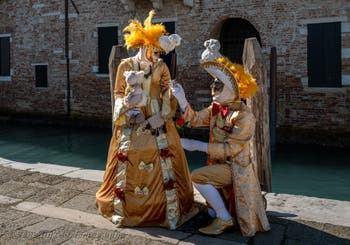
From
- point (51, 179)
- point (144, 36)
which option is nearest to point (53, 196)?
point (51, 179)

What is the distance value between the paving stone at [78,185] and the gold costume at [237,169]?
1.65 metres

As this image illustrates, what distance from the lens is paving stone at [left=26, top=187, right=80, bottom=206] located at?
4133 millimetres

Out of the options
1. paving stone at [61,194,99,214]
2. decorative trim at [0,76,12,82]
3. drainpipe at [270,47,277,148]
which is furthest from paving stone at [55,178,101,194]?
decorative trim at [0,76,12,82]

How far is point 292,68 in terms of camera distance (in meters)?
9.89

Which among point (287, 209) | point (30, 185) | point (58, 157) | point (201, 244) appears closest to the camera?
point (201, 244)

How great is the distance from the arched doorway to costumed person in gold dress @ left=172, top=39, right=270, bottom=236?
8381 mm

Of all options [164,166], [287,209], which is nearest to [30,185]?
[164,166]

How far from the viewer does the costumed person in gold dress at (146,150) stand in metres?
3.46

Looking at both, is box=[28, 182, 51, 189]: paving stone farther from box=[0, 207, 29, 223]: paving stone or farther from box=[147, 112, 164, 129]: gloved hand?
box=[147, 112, 164, 129]: gloved hand

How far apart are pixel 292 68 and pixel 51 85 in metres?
7.97

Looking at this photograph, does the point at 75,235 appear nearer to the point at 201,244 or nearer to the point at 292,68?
the point at 201,244

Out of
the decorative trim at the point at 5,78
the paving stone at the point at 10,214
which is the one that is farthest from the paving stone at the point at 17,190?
the decorative trim at the point at 5,78

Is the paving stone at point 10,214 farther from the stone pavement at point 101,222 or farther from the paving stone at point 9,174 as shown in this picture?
the paving stone at point 9,174

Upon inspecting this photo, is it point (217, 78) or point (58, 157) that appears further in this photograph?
point (58, 157)
